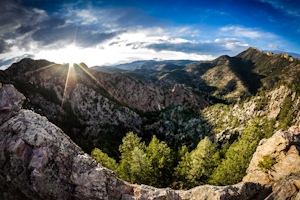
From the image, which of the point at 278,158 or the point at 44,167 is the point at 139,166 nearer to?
the point at 44,167

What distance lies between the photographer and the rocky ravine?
41.9 ft

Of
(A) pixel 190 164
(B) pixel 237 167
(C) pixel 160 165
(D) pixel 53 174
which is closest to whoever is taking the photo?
(D) pixel 53 174

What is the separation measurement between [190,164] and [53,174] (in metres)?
30.0

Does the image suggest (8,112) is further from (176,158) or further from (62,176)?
(176,158)

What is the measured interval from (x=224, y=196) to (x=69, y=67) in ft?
712

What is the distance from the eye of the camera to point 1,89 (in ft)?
51.7

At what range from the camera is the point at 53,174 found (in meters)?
13.3

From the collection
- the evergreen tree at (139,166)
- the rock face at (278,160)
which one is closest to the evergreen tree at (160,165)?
the evergreen tree at (139,166)

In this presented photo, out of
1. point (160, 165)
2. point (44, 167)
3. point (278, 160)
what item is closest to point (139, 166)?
point (160, 165)

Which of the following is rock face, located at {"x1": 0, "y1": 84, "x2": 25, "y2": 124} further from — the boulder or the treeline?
the boulder

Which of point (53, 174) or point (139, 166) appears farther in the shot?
point (139, 166)

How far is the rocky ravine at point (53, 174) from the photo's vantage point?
12.8 metres

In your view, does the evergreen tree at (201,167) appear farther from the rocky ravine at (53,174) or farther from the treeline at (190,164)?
the rocky ravine at (53,174)

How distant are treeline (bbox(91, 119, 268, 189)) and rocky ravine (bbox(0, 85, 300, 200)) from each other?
9.12 m
